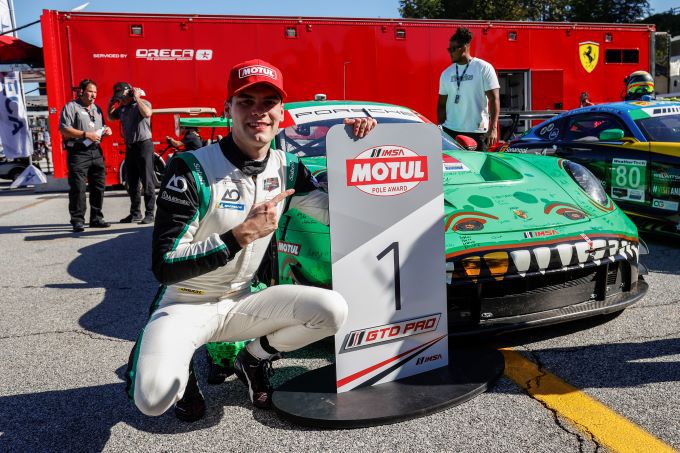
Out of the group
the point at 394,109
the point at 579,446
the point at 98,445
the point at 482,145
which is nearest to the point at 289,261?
the point at 98,445

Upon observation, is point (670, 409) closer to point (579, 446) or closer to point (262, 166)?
point (579, 446)

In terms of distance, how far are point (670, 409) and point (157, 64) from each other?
973cm

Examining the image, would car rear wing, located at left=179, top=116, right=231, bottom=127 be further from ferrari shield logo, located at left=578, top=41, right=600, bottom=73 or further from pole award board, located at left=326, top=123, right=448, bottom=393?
ferrari shield logo, located at left=578, top=41, right=600, bottom=73

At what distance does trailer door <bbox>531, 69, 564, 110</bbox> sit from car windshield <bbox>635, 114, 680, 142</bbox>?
23.6 ft

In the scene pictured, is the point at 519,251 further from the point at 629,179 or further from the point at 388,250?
the point at 629,179

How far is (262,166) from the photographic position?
228 cm

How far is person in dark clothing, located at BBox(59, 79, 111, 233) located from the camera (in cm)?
679

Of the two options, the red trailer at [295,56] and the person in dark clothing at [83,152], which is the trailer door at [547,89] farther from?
the person in dark clothing at [83,152]

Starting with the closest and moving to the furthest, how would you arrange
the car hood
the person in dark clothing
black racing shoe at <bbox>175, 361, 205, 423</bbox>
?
1. black racing shoe at <bbox>175, 361, 205, 423</bbox>
2. the car hood
3. the person in dark clothing

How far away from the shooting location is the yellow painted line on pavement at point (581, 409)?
1888mm

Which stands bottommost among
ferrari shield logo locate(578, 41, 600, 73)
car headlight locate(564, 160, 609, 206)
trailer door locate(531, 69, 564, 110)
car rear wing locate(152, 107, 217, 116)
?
car headlight locate(564, 160, 609, 206)

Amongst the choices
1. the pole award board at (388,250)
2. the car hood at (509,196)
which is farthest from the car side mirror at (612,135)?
the pole award board at (388,250)

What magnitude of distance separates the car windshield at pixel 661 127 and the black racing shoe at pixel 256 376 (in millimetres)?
4080

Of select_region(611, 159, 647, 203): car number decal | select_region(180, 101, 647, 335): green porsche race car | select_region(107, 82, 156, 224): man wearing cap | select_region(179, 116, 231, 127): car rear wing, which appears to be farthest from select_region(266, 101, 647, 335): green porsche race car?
select_region(107, 82, 156, 224): man wearing cap
